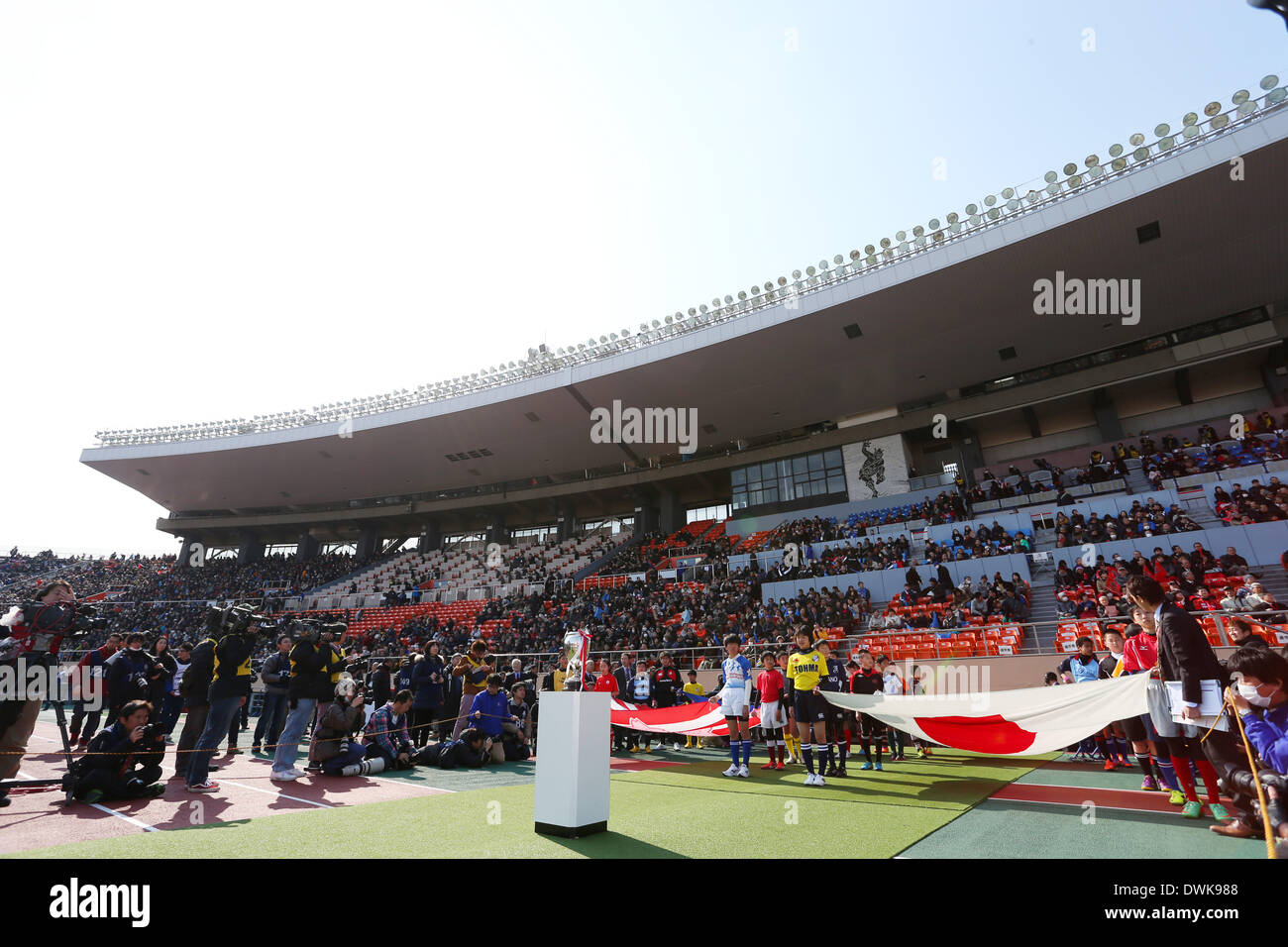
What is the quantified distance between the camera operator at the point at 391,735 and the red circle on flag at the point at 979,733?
6.96 metres

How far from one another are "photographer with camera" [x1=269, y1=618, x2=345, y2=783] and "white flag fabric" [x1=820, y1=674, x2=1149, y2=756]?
660 cm

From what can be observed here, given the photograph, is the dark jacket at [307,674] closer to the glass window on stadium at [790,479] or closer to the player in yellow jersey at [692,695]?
the player in yellow jersey at [692,695]

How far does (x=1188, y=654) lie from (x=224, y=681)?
9234 millimetres

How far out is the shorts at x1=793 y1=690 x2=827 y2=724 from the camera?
7391 mm

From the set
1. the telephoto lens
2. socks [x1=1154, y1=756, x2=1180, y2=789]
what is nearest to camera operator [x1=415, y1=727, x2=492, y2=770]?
the telephoto lens

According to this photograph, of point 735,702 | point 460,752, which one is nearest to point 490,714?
point 460,752

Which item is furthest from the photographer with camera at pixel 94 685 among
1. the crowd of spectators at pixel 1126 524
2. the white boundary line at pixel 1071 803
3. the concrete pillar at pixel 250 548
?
the concrete pillar at pixel 250 548

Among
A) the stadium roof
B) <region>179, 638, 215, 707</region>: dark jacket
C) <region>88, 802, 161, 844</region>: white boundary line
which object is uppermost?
the stadium roof

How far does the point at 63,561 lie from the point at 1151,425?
7296cm

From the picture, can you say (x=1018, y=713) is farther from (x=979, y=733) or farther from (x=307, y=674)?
(x=307, y=674)

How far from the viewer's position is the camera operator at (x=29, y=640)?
5371mm

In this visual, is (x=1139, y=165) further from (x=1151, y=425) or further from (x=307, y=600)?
(x=307, y=600)

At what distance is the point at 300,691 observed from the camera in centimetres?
734

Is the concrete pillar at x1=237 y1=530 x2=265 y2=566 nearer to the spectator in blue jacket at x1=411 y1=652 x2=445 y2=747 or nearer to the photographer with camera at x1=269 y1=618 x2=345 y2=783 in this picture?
the spectator in blue jacket at x1=411 y1=652 x2=445 y2=747
